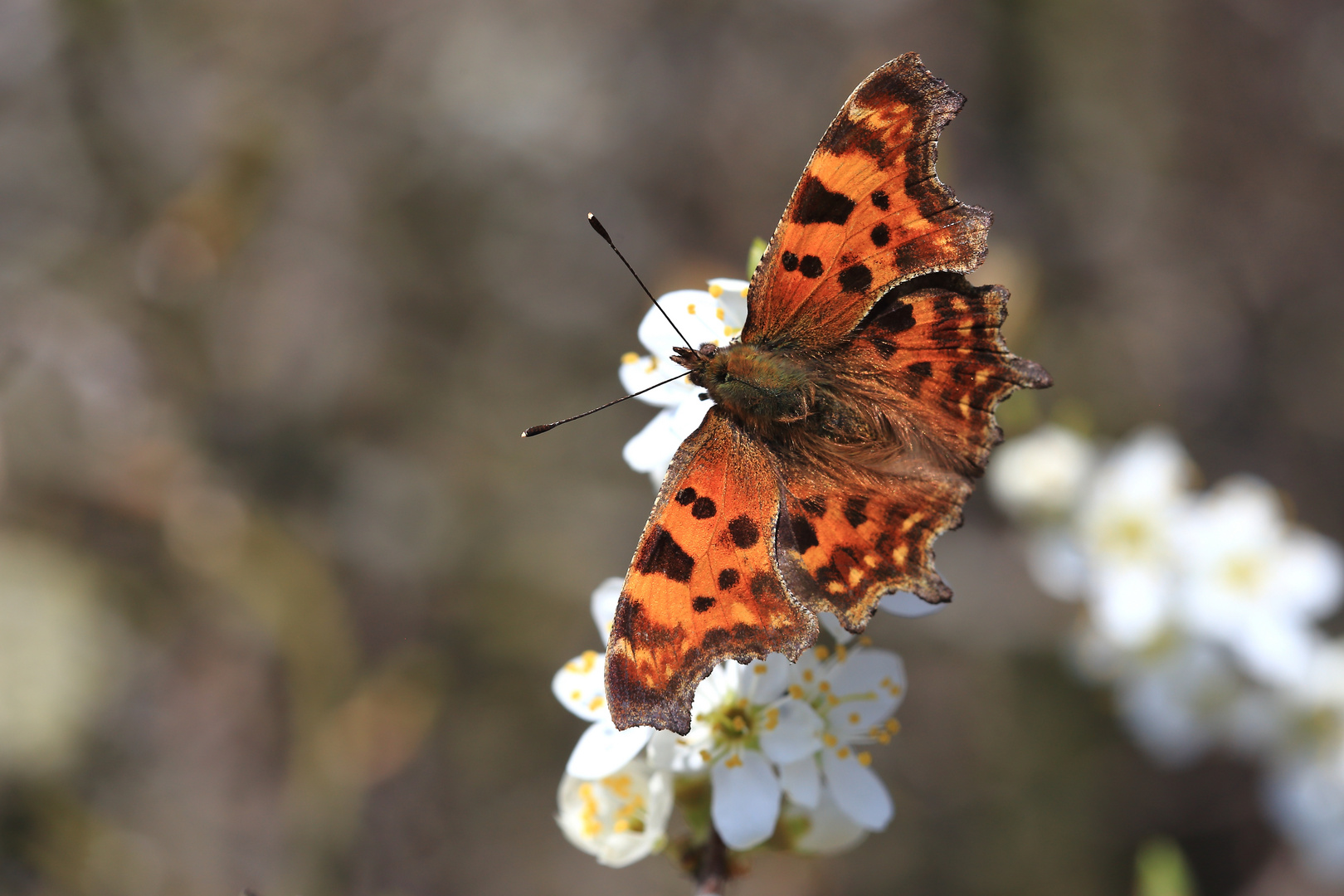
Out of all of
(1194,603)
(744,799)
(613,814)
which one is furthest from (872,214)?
(1194,603)

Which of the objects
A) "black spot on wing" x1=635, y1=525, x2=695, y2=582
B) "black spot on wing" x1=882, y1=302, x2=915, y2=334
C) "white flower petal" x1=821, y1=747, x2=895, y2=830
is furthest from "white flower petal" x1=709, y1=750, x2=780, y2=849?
"black spot on wing" x1=882, y1=302, x2=915, y2=334

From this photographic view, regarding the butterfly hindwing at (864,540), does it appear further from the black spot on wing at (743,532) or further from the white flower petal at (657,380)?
the white flower petal at (657,380)

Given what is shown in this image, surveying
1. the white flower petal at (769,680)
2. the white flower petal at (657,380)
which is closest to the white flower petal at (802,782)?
the white flower petal at (769,680)

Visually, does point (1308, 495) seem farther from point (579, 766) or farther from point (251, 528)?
point (251, 528)

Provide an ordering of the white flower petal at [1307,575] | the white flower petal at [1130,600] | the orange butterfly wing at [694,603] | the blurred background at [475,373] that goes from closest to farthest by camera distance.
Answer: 1. the orange butterfly wing at [694,603]
2. the white flower petal at [1130,600]
3. the white flower petal at [1307,575]
4. the blurred background at [475,373]

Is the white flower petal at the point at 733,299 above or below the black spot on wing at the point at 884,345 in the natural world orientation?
above

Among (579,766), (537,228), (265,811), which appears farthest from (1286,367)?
(265,811)

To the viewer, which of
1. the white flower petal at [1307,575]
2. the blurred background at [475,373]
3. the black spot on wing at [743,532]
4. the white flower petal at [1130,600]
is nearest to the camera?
the black spot on wing at [743,532]
